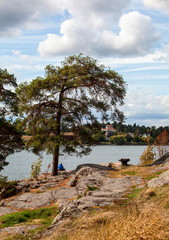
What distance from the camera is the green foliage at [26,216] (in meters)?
10.6

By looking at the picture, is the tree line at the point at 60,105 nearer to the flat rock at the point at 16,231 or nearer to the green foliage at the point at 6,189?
the green foliage at the point at 6,189

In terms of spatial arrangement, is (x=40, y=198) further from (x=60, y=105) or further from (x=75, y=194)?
(x=60, y=105)

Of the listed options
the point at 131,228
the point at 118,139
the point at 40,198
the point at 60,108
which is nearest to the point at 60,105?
the point at 60,108

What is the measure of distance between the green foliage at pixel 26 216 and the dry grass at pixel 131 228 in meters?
4.35

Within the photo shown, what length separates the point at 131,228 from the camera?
5.70 meters

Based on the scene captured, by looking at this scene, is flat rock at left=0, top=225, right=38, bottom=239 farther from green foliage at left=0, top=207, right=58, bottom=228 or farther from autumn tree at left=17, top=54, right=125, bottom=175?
autumn tree at left=17, top=54, right=125, bottom=175

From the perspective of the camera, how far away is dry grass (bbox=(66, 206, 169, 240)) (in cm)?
557

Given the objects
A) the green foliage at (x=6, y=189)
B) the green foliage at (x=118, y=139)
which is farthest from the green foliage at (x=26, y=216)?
the green foliage at (x=118, y=139)

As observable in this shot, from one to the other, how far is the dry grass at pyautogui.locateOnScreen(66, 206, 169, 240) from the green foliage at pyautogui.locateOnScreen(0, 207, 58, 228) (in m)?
4.35

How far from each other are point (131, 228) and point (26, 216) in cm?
658

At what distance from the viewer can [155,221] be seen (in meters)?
5.75

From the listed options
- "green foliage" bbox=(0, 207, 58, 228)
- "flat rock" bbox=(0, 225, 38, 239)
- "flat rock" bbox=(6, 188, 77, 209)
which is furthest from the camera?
"flat rock" bbox=(6, 188, 77, 209)

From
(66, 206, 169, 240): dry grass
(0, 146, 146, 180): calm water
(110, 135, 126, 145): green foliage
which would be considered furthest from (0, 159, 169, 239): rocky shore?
(110, 135, 126, 145): green foliage

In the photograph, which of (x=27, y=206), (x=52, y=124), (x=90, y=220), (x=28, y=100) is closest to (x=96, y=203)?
(x=90, y=220)
